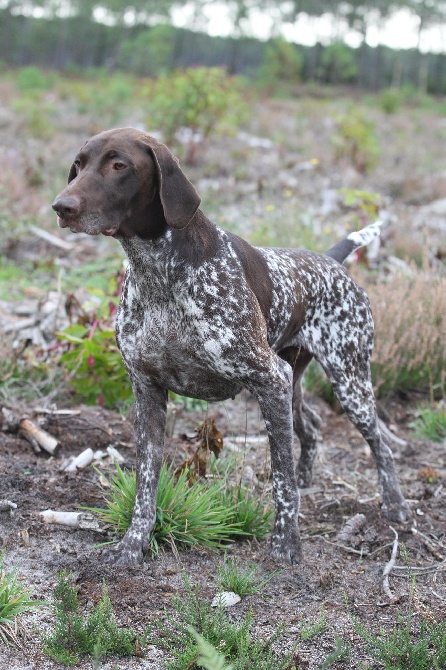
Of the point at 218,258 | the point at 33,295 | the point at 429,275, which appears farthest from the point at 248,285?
the point at 33,295

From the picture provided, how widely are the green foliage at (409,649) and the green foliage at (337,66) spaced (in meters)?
42.5

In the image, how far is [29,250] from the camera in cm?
916

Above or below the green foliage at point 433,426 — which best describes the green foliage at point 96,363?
above

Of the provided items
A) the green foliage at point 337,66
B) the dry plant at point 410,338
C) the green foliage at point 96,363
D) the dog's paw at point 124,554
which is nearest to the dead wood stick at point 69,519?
the dog's paw at point 124,554

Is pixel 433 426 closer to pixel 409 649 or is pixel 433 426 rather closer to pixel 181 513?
pixel 181 513

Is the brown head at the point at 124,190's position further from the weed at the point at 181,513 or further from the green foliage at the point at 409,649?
the green foliage at the point at 409,649

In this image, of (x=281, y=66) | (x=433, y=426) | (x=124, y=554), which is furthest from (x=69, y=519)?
(x=281, y=66)

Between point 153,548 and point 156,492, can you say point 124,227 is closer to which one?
point 156,492

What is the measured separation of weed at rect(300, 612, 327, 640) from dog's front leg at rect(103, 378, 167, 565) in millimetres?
859

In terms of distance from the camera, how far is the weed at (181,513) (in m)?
3.77

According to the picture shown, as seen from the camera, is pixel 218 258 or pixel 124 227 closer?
pixel 124 227

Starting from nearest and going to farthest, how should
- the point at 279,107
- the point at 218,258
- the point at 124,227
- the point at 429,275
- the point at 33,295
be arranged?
the point at 124,227 < the point at 218,258 < the point at 429,275 < the point at 33,295 < the point at 279,107

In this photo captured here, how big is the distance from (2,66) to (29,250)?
3002 cm

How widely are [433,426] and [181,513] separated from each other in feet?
8.66
